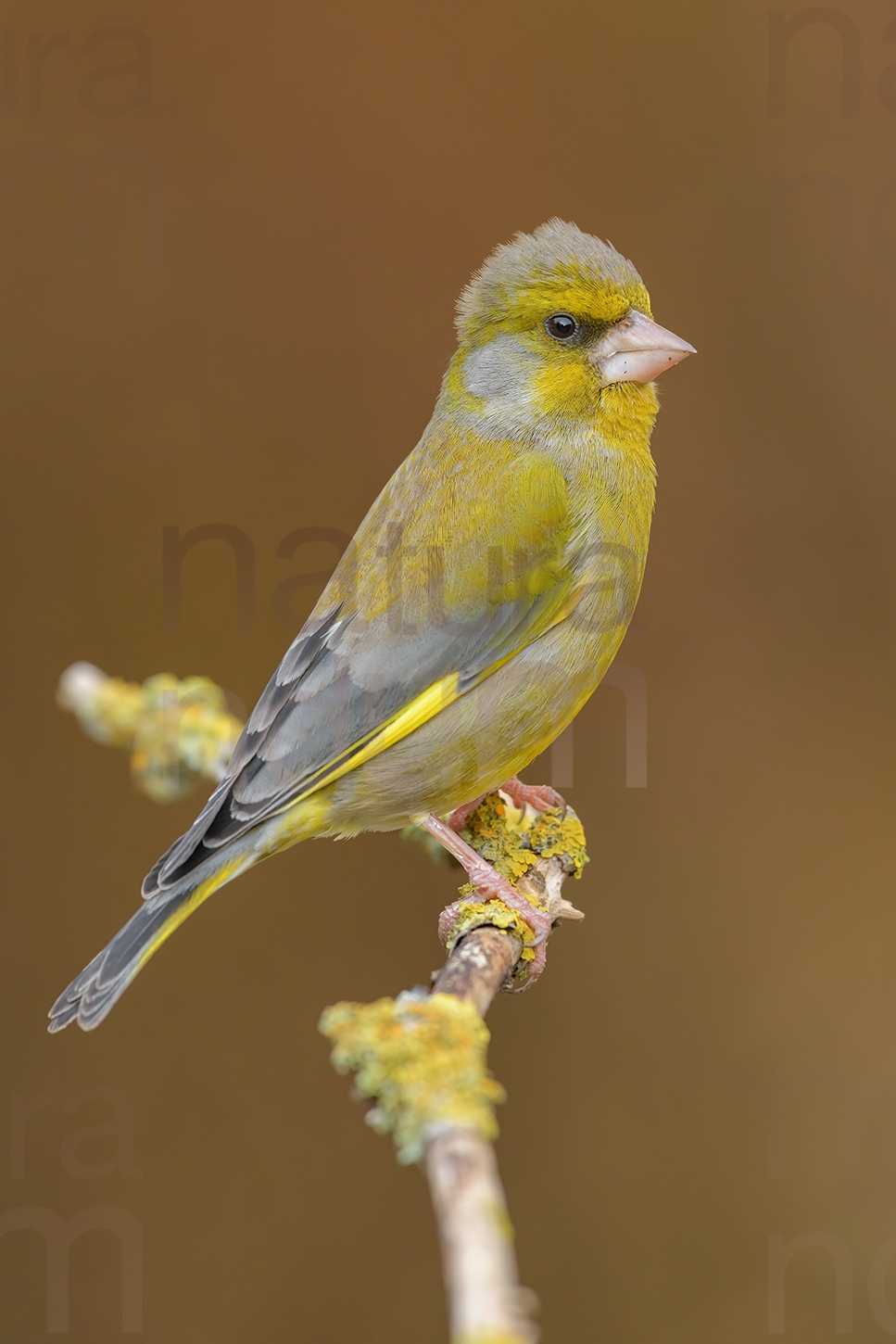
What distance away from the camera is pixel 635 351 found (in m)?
2.80

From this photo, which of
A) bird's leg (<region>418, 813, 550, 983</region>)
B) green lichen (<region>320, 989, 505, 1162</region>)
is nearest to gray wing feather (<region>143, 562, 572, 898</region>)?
bird's leg (<region>418, 813, 550, 983</region>)

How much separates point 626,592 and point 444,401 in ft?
2.47

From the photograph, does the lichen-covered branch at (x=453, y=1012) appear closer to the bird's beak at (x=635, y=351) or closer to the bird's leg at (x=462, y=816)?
the bird's leg at (x=462, y=816)

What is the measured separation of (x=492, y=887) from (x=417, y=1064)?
991 millimetres

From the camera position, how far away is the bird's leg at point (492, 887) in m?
2.60

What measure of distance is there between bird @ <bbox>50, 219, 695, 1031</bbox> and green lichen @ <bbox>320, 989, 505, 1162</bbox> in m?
0.78

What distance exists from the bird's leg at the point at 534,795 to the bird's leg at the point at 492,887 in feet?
1.13

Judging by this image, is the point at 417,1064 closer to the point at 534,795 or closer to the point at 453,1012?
the point at 453,1012

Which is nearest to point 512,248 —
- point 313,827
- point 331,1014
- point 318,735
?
point 318,735

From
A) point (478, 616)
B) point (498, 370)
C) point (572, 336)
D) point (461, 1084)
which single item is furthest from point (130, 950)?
point (572, 336)

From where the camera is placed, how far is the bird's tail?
2502 mm

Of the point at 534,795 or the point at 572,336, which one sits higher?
the point at 572,336

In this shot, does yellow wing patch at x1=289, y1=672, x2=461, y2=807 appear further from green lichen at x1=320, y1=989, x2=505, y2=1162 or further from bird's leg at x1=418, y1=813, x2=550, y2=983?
green lichen at x1=320, y1=989, x2=505, y2=1162

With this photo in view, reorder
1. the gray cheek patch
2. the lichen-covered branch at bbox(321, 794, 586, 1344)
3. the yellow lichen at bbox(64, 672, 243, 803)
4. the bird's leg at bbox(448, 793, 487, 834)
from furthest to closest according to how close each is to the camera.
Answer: the yellow lichen at bbox(64, 672, 243, 803) → the bird's leg at bbox(448, 793, 487, 834) → the gray cheek patch → the lichen-covered branch at bbox(321, 794, 586, 1344)
